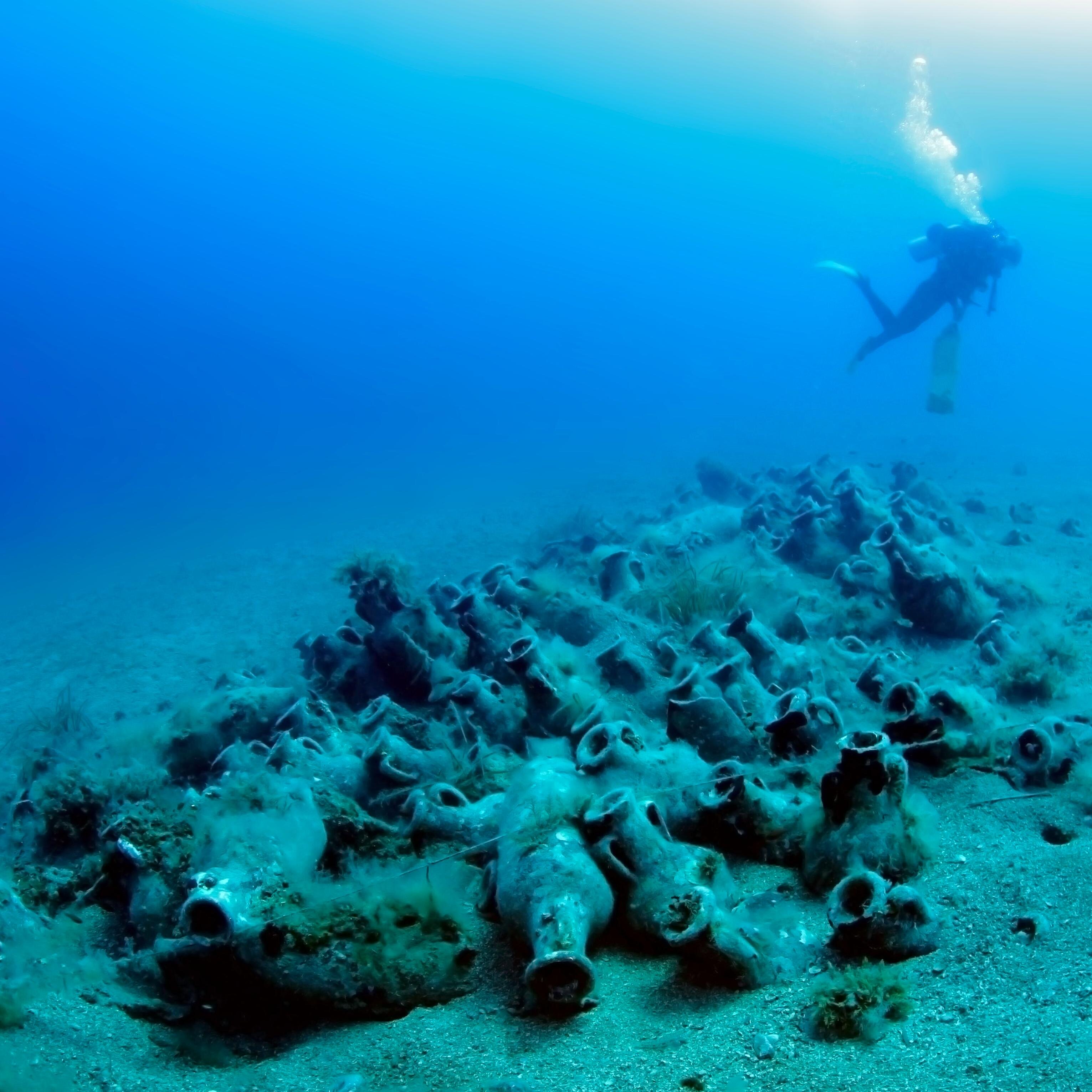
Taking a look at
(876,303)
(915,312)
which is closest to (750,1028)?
(876,303)

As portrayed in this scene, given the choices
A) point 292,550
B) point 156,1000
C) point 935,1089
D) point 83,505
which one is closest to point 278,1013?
point 156,1000

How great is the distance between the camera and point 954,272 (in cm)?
1964

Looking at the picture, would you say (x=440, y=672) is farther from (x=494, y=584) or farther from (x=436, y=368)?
(x=436, y=368)

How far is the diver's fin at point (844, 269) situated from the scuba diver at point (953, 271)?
0.03m

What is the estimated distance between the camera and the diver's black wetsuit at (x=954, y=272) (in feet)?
61.3

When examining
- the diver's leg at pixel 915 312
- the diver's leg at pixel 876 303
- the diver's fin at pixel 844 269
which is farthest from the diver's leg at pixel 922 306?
the diver's fin at pixel 844 269

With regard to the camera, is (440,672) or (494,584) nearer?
(440,672)

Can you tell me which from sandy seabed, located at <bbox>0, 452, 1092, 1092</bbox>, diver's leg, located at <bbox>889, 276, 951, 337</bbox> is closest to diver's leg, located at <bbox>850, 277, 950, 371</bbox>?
diver's leg, located at <bbox>889, 276, 951, 337</bbox>

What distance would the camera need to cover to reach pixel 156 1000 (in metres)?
2.93

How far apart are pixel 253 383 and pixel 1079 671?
141533 mm

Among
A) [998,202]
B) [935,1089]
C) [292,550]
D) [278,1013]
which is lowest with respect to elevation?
[292,550]

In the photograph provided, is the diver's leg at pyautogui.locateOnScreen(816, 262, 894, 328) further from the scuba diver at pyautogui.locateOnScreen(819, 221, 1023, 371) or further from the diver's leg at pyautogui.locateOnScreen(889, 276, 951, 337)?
the diver's leg at pyautogui.locateOnScreen(889, 276, 951, 337)

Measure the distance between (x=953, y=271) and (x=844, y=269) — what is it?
9.42 ft

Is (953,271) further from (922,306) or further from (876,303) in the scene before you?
(876,303)
